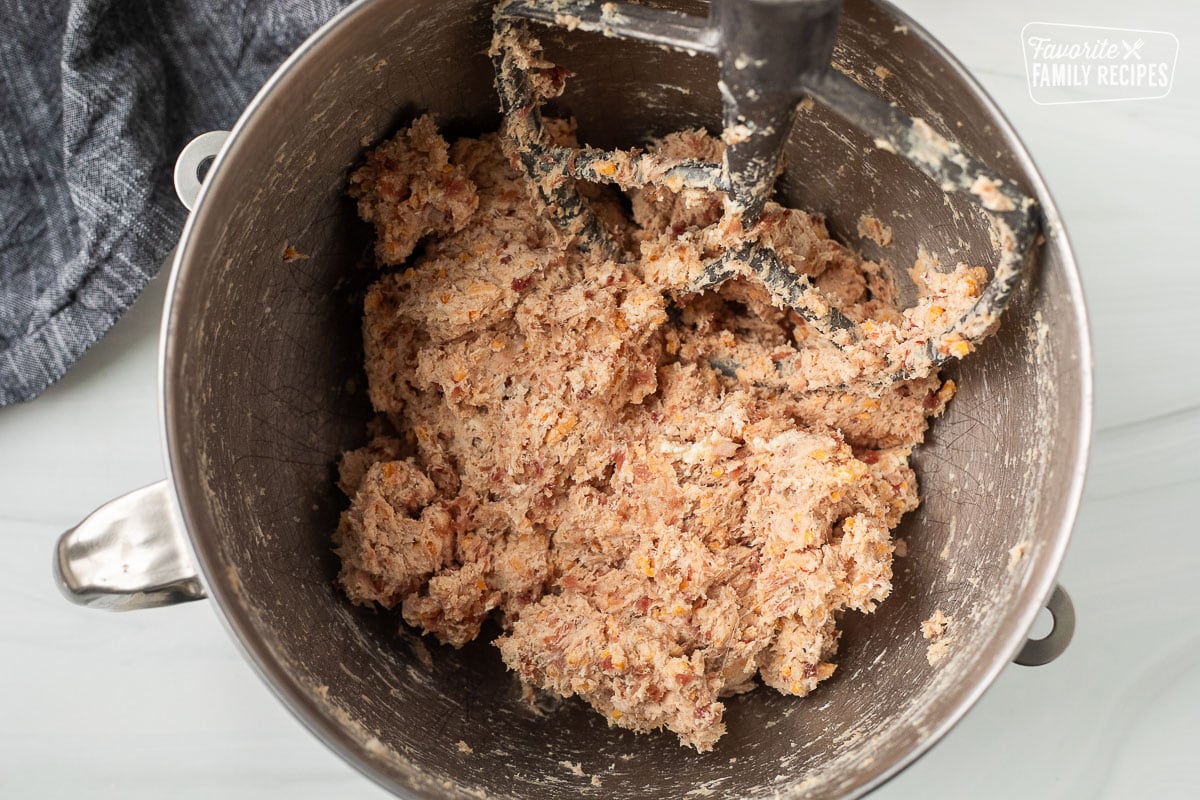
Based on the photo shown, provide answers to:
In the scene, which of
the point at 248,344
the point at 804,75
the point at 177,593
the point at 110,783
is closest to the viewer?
the point at 804,75

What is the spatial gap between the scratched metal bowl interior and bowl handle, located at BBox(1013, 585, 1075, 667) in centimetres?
11

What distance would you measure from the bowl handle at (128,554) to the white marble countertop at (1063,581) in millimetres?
489

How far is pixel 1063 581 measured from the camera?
56.8 inches

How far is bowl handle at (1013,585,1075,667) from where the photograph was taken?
1.10 meters

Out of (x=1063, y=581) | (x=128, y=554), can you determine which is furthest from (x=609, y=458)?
(x=1063, y=581)

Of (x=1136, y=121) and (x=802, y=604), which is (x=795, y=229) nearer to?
(x=802, y=604)

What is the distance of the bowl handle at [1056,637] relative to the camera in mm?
1100

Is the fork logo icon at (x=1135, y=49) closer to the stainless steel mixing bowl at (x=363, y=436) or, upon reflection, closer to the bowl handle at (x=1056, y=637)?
the stainless steel mixing bowl at (x=363, y=436)

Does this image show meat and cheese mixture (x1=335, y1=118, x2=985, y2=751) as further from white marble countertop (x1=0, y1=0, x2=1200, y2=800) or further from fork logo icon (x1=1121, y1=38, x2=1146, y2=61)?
fork logo icon (x1=1121, y1=38, x2=1146, y2=61)

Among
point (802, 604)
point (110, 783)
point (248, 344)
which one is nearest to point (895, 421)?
point (802, 604)

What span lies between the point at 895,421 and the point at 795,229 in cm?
31

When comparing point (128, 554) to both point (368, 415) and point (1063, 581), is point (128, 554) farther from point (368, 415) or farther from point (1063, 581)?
point (1063, 581)

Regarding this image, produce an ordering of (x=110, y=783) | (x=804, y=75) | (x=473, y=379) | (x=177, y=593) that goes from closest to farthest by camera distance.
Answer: (x=804, y=75)
(x=177, y=593)
(x=473, y=379)
(x=110, y=783)

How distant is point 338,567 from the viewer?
1.24 m
